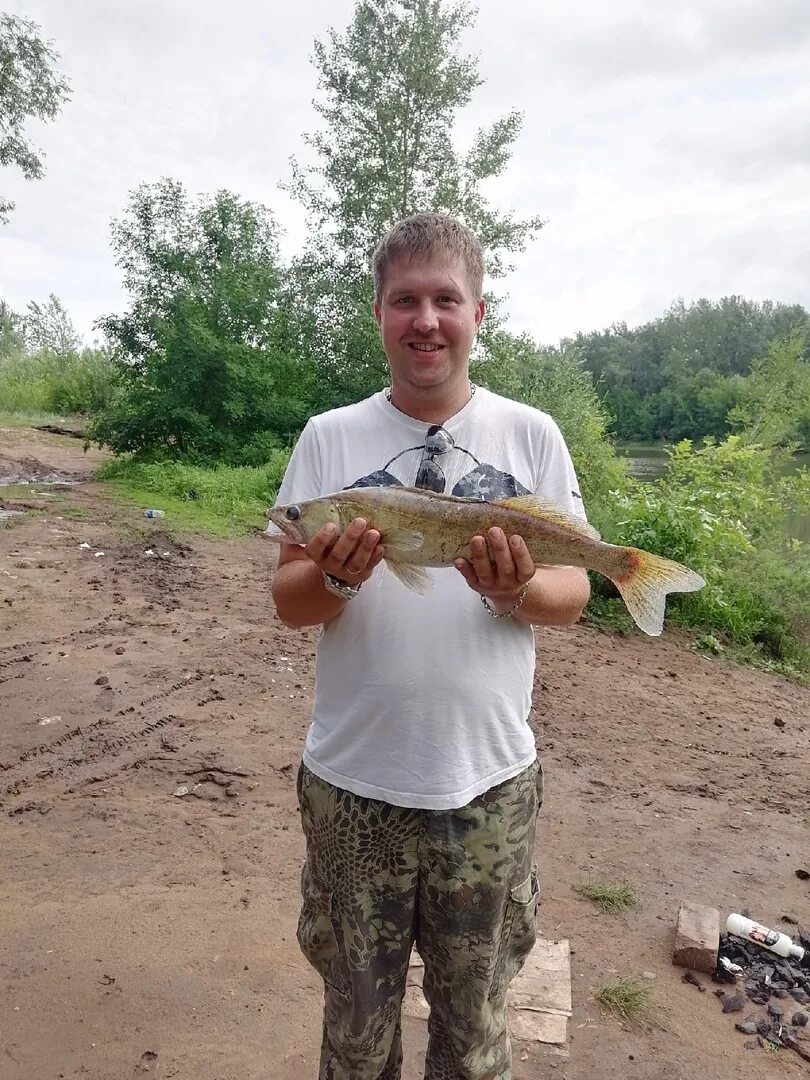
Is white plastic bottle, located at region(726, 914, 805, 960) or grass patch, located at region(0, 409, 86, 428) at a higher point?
grass patch, located at region(0, 409, 86, 428)

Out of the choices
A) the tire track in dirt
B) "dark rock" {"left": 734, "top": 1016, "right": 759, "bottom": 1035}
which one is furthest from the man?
the tire track in dirt

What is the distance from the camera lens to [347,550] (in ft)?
6.15

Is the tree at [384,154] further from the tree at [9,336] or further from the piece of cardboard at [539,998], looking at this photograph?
the tree at [9,336]

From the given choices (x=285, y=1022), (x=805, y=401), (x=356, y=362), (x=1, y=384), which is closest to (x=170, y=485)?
(x=356, y=362)

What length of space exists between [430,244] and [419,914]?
6.03 feet

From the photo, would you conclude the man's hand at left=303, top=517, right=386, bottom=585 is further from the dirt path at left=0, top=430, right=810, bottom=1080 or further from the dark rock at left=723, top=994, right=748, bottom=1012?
the dark rock at left=723, top=994, right=748, bottom=1012

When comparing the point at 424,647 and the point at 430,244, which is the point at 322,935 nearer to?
the point at 424,647

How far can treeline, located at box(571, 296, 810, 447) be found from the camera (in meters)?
58.7

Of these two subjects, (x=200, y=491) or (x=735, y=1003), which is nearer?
(x=735, y=1003)

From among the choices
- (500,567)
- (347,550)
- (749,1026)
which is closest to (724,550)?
(749,1026)

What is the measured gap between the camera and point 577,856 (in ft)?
15.5

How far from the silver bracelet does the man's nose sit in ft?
2.34

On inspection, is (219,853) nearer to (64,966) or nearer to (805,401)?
(64,966)

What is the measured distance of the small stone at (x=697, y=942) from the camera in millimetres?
3691
